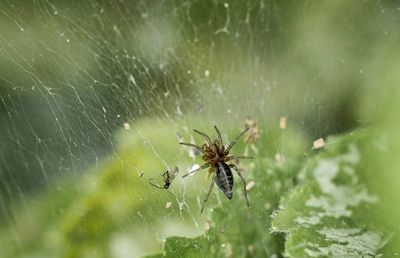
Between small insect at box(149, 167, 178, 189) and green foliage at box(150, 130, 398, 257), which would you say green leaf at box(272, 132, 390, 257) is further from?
small insect at box(149, 167, 178, 189)

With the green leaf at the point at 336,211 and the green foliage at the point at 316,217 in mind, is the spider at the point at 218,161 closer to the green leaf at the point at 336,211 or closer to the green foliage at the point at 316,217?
the green foliage at the point at 316,217

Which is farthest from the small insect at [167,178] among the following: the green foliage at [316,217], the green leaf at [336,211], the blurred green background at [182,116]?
the green leaf at [336,211]

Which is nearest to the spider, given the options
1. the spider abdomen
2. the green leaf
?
the spider abdomen

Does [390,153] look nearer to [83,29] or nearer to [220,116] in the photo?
[220,116]

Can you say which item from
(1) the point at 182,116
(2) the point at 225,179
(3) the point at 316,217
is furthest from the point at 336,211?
(1) the point at 182,116

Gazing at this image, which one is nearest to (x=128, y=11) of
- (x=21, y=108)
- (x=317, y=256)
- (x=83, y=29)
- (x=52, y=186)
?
(x=83, y=29)
